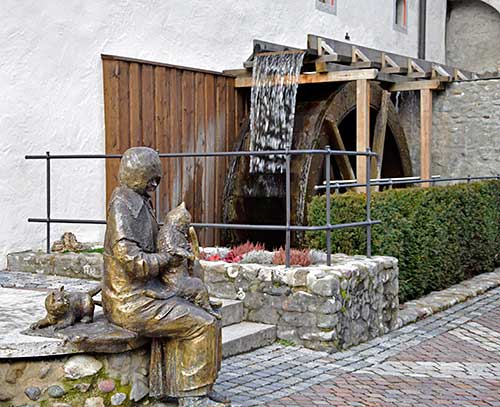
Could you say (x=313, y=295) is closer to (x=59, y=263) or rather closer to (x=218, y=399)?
(x=218, y=399)

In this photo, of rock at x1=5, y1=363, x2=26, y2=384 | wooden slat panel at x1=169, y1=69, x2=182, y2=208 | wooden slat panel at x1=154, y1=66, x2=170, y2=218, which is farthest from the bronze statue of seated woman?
wooden slat panel at x1=169, y1=69, x2=182, y2=208

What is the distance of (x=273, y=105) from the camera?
33.4 feet

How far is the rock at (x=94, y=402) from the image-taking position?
4.37 m

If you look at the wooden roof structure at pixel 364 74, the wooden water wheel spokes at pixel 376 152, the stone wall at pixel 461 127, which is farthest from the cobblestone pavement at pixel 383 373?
the stone wall at pixel 461 127

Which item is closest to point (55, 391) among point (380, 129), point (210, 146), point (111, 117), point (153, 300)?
point (153, 300)

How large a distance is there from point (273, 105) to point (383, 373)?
15.9ft

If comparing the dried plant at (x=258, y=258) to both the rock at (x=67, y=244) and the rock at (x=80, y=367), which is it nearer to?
the rock at (x=67, y=244)

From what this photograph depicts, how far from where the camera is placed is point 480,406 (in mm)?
5176

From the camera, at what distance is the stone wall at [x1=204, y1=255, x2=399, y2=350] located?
6453 millimetres

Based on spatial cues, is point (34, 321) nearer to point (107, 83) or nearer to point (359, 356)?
point (359, 356)

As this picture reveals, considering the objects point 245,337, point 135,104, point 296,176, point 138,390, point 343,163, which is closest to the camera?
point 138,390

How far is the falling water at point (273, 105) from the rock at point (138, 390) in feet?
18.6

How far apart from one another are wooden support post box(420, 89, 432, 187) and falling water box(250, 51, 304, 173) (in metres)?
2.57

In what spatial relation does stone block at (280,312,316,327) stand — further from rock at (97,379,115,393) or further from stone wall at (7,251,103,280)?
rock at (97,379,115,393)
